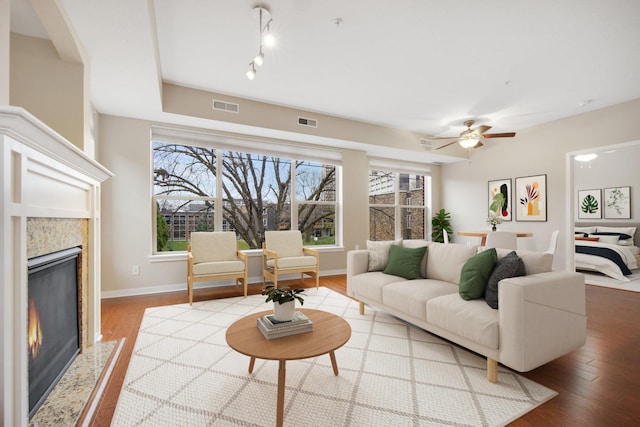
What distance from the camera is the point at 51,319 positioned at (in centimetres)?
178

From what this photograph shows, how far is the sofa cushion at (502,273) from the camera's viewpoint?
2.09m

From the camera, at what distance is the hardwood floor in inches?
62.8

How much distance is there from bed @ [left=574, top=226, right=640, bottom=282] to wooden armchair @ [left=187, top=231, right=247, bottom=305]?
6065mm

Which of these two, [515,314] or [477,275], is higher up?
[477,275]

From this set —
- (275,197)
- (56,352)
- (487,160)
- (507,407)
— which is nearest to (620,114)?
(487,160)

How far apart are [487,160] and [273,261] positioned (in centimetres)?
494

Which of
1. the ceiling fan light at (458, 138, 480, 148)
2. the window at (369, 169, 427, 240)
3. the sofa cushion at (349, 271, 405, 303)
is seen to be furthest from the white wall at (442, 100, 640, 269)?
the sofa cushion at (349, 271, 405, 303)

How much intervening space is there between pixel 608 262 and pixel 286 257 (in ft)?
18.1

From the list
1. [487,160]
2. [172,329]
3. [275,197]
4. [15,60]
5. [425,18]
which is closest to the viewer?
[15,60]

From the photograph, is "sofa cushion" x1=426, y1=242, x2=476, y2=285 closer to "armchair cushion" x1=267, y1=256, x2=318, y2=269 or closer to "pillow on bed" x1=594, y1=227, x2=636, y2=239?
"armchair cushion" x1=267, y1=256, x2=318, y2=269

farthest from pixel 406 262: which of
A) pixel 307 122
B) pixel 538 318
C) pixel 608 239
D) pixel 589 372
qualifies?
pixel 608 239

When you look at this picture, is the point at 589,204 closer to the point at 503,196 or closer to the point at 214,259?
the point at 503,196

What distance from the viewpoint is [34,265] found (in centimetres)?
147

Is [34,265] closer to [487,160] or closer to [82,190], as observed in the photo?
[82,190]
